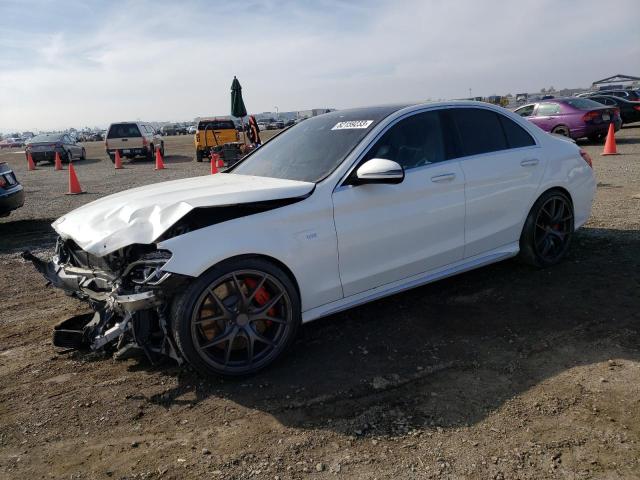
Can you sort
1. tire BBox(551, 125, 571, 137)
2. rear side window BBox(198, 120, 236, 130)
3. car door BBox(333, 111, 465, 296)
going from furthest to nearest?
rear side window BBox(198, 120, 236, 130), tire BBox(551, 125, 571, 137), car door BBox(333, 111, 465, 296)

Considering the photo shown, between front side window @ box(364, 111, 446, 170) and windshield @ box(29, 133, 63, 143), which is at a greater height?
windshield @ box(29, 133, 63, 143)

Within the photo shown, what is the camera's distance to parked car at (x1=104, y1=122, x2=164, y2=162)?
22.3 meters

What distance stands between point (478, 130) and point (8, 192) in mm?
7008

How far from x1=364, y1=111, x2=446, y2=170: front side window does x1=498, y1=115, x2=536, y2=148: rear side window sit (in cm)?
82

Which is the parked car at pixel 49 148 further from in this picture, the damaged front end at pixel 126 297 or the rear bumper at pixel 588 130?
the damaged front end at pixel 126 297

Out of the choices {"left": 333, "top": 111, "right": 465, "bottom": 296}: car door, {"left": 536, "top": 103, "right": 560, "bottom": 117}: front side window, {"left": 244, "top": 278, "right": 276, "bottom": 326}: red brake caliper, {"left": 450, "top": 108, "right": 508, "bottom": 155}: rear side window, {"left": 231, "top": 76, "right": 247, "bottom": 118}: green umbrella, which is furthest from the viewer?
{"left": 231, "top": 76, "right": 247, "bottom": 118}: green umbrella

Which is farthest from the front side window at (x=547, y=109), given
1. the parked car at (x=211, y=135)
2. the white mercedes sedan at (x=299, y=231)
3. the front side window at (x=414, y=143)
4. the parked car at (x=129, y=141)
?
the parked car at (x=129, y=141)

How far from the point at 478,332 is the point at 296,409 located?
1.59 m

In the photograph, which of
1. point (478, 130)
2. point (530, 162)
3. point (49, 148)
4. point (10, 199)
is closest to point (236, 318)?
point (478, 130)

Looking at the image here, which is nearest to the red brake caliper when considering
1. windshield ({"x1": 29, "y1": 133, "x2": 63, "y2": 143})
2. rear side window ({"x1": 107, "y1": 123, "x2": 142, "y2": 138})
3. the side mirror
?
the side mirror

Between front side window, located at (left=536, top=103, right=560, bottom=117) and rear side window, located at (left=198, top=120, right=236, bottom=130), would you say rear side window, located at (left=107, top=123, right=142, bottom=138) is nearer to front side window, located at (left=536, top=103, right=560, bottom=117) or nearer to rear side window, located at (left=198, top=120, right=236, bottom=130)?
rear side window, located at (left=198, top=120, right=236, bottom=130)

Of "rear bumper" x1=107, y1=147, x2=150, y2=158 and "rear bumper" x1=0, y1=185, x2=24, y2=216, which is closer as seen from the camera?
"rear bumper" x1=0, y1=185, x2=24, y2=216

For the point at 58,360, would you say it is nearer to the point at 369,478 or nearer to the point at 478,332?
the point at 369,478

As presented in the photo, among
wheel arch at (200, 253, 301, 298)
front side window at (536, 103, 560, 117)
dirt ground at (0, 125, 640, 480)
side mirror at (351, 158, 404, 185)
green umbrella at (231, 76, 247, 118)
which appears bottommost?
dirt ground at (0, 125, 640, 480)
